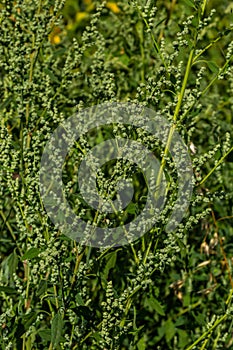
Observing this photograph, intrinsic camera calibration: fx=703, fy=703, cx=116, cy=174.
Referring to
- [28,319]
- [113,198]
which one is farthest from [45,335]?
[113,198]

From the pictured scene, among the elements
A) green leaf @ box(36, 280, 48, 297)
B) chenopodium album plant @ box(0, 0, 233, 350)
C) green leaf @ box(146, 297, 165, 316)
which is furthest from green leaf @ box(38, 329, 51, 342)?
green leaf @ box(146, 297, 165, 316)

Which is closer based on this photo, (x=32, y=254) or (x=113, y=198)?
(x=32, y=254)

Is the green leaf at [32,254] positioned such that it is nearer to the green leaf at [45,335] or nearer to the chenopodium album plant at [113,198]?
the chenopodium album plant at [113,198]

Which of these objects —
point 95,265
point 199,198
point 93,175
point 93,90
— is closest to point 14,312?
point 95,265

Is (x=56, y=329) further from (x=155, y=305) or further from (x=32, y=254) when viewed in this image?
(x=155, y=305)

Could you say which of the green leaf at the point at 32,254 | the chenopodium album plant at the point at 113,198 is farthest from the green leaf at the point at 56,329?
the green leaf at the point at 32,254

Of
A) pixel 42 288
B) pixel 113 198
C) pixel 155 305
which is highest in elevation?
pixel 113 198

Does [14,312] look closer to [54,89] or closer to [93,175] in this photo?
[93,175]

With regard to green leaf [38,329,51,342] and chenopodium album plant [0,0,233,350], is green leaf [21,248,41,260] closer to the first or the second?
chenopodium album plant [0,0,233,350]
